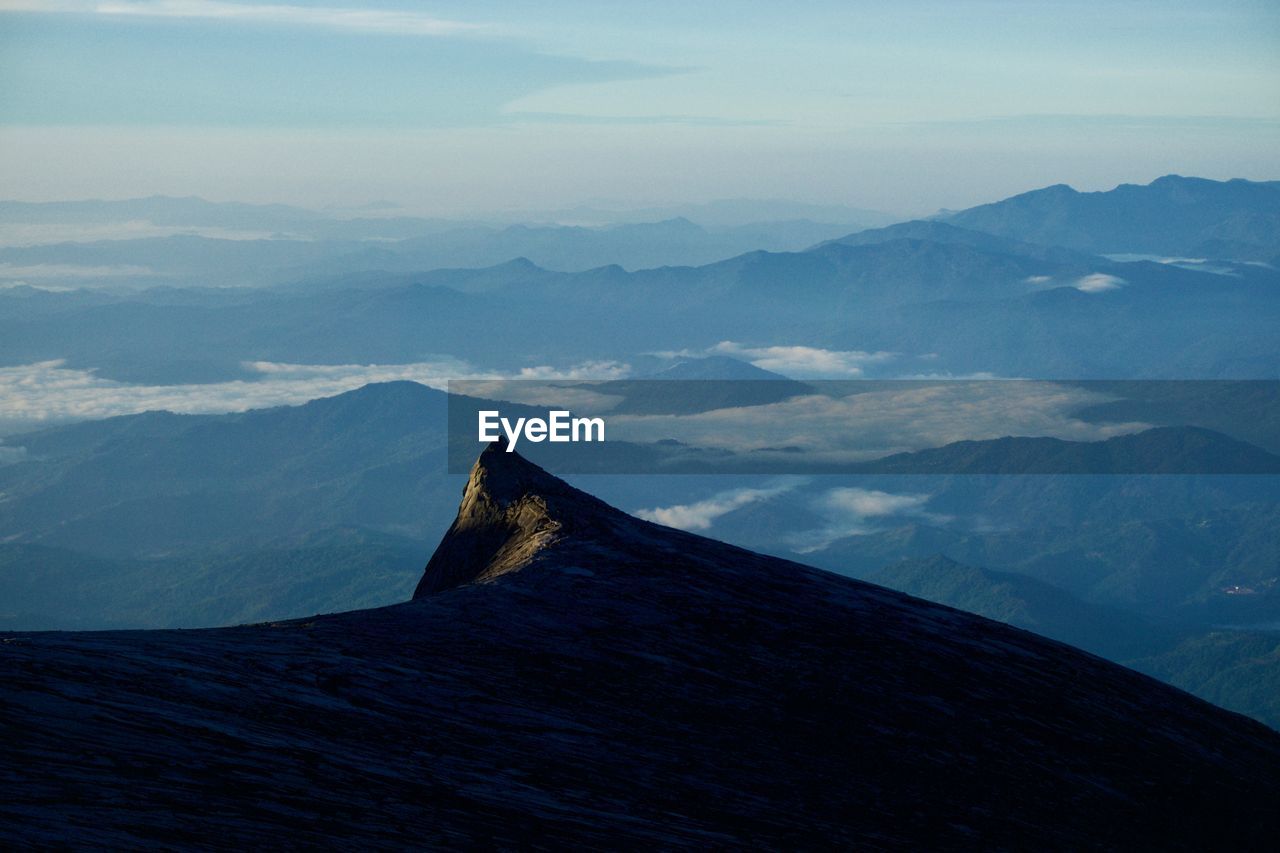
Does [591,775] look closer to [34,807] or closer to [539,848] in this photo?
[539,848]

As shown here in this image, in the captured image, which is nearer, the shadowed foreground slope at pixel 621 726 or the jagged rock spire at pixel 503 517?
the shadowed foreground slope at pixel 621 726

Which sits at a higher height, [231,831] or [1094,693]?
[231,831]

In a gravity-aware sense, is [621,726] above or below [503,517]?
below

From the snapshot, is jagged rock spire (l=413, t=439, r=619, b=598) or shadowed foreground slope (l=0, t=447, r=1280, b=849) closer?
shadowed foreground slope (l=0, t=447, r=1280, b=849)

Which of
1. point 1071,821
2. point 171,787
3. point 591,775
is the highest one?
point 171,787

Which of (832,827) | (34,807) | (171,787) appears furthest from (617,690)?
(34,807)

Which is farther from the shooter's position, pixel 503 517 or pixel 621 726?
pixel 503 517

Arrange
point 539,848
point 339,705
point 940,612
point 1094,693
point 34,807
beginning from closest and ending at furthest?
point 34,807 < point 539,848 < point 339,705 < point 1094,693 < point 940,612

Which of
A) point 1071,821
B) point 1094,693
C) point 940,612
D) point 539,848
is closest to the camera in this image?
point 539,848
